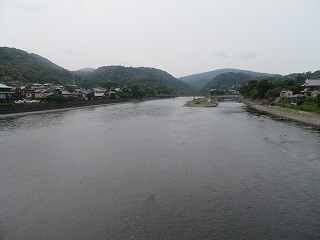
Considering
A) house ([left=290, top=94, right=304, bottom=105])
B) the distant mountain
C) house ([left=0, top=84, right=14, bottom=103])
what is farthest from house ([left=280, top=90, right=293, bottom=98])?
the distant mountain

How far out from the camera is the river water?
7.58 m

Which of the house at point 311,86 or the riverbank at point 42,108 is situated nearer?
the riverbank at point 42,108

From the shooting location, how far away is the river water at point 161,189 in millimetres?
7582

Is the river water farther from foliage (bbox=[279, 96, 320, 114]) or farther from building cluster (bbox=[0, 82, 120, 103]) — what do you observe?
building cluster (bbox=[0, 82, 120, 103])

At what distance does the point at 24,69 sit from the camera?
263ft

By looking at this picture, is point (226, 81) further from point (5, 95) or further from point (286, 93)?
point (5, 95)

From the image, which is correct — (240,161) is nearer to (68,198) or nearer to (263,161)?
(263,161)

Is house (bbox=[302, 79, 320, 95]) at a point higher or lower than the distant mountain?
higher

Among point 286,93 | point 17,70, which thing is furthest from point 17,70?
point 286,93

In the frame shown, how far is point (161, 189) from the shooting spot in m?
10.4

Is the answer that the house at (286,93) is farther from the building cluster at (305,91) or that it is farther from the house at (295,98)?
the house at (295,98)

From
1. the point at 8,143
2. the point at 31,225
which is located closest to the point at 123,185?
the point at 31,225

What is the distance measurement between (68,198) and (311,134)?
19.7m

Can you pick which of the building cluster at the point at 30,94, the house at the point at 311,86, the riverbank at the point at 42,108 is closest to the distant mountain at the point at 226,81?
the building cluster at the point at 30,94
